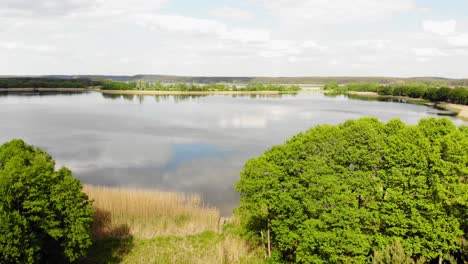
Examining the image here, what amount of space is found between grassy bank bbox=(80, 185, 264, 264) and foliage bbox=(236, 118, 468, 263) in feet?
9.17

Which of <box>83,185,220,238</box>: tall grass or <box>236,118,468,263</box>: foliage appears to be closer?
<box>236,118,468,263</box>: foliage

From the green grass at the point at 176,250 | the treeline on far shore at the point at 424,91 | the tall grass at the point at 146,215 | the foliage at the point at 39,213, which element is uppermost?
the treeline on far shore at the point at 424,91

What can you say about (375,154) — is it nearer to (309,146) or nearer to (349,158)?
(349,158)

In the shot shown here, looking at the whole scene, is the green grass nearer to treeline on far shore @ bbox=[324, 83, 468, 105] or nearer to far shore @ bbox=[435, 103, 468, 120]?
far shore @ bbox=[435, 103, 468, 120]

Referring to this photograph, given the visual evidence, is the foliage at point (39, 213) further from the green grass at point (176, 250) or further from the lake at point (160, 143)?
the lake at point (160, 143)

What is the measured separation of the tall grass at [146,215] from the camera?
845 inches

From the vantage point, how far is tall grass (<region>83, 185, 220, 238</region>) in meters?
21.5

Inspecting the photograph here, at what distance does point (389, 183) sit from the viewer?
16938 millimetres

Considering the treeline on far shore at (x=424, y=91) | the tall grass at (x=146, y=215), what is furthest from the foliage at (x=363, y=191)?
the treeline on far shore at (x=424, y=91)

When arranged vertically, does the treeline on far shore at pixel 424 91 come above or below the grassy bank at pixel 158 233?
above

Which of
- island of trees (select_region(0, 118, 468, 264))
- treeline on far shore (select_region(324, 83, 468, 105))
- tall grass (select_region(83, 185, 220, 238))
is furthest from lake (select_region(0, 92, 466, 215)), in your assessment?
treeline on far shore (select_region(324, 83, 468, 105))

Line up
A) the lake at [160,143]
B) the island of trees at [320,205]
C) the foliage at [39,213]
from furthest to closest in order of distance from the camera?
1. the lake at [160,143]
2. the island of trees at [320,205]
3. the foliage at [39,213]

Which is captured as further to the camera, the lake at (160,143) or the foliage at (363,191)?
the lake at (160,143)

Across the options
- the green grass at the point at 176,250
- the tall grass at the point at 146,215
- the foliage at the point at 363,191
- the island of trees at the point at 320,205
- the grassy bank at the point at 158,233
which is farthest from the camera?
the tall grass at the point at 146,215
